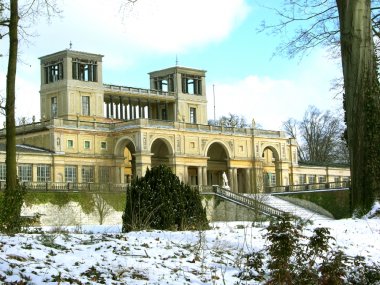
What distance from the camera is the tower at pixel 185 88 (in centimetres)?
7069

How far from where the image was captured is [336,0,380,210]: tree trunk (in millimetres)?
14141

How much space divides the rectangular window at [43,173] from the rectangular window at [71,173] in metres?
1.79

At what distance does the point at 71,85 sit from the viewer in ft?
201

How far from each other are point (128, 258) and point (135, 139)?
4918cm

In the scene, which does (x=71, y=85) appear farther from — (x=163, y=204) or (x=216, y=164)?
(x=163, y=204)

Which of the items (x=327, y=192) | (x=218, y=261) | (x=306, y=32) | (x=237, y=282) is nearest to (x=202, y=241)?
(x=218, y=261)

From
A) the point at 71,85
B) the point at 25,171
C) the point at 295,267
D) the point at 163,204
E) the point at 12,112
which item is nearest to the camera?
the point at 295,267

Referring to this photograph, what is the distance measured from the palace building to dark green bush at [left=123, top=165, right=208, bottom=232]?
37.3m

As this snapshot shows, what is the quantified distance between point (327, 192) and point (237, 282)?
144 feet

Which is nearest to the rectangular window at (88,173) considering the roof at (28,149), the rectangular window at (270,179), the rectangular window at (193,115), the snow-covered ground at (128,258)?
the roof at (28,149)

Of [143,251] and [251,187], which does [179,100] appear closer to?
[251,187]

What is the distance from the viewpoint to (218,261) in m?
8.18

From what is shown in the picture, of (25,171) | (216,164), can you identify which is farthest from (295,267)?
(216,164)

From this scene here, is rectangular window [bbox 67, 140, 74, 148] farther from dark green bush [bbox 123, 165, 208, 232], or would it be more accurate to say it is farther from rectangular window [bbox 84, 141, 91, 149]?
dark green bush [bbox 123, 165, 208, 232]
